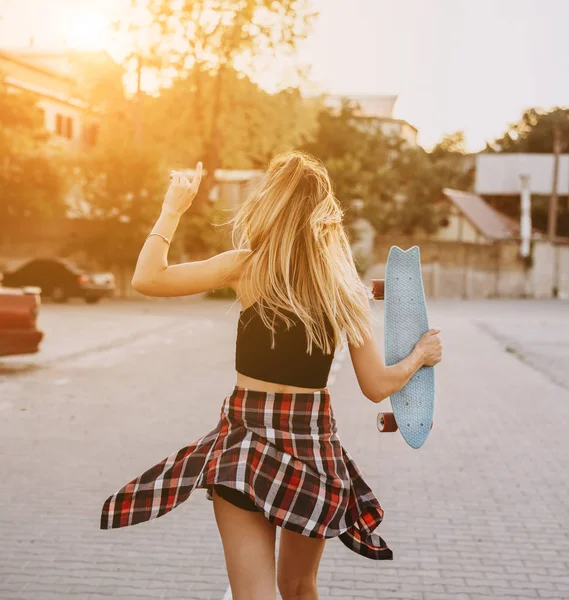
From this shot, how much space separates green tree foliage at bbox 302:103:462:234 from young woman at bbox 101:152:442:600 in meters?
56.0

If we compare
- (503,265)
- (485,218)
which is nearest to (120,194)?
(503,265)

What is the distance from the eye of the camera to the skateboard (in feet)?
10.0

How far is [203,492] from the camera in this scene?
6773 mm

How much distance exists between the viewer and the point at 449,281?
48000 millimetres

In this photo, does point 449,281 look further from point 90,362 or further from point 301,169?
point 301,169

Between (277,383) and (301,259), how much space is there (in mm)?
353

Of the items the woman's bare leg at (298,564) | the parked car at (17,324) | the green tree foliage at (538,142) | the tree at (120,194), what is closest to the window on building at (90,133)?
the tree at (120,194)

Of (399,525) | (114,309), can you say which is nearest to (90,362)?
(399,525)

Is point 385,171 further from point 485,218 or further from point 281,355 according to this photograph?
point 281,355

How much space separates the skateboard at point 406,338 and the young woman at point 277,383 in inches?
4.2

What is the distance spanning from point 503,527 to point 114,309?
83.0ft

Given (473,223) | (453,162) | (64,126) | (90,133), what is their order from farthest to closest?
1. (453,162)
2. (473,223)
3. (90,133)
4. (64,126)

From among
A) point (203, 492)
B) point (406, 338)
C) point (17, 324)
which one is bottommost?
point (203, 492)

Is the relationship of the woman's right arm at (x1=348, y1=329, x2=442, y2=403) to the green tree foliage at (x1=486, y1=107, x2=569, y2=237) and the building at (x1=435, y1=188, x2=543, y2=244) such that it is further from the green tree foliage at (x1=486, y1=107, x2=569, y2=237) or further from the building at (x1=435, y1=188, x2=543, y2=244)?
the green tree foliage at (x1=486, y1=107, x2=569, y2=237)
